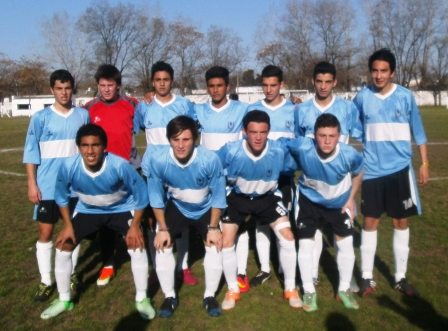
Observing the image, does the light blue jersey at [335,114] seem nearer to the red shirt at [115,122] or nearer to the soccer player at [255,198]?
the soccer player at [255,198]

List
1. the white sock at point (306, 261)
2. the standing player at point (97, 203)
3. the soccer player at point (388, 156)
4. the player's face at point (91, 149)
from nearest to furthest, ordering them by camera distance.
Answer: the player's face at point (91, 149) < the standing player at point (97, 203) < the white sock at point (306, 261) < the soccer player at point (388, 156)

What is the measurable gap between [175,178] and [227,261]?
926mm

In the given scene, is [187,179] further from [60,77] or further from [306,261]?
[60,77]

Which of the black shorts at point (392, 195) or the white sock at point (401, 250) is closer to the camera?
the black shorts at point (392, 195)

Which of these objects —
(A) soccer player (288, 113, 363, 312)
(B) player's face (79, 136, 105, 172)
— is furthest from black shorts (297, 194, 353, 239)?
(B) player's face (79, 136, 105, 172)

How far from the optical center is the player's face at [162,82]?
457cm

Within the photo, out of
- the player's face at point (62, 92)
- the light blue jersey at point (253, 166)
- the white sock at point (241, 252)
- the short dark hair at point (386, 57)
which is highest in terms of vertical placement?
the short dark hair at point (386, 57)

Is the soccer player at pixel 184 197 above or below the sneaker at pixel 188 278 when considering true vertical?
above

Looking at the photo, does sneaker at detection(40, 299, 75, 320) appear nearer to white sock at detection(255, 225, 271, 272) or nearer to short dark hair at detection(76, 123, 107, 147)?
short dark hair at detection(76, 123, 107, 147)

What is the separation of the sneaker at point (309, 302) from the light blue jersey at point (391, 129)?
1258 millimetres

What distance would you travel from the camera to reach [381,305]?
4113 mm

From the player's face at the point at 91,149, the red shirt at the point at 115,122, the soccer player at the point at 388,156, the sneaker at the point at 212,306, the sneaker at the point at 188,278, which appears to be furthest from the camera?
the sneaker at the point at 188,278

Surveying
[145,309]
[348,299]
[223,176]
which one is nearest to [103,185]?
[223,176]

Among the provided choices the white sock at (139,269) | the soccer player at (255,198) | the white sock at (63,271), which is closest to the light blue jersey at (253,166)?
the soccer player at (255,198)
